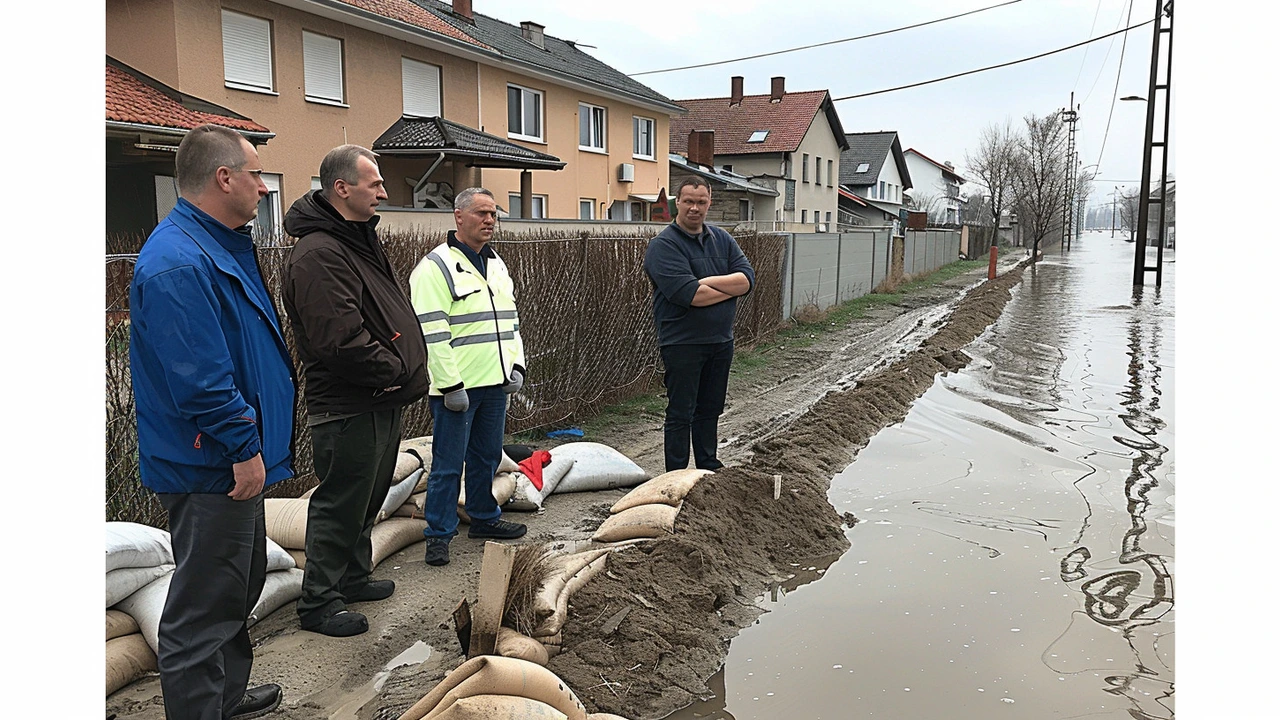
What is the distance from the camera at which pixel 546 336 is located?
8047 mm

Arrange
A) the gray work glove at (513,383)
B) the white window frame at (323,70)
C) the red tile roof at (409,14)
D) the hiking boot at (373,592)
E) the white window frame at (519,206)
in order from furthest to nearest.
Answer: the white window frame at (519,206), the red tile roof at (409,14), the white window frame at (323,70), the gray work glove at (513,383), the hiking boot at (373,592)

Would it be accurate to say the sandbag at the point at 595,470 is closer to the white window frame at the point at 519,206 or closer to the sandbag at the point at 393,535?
the sandbag at the point at 393,535

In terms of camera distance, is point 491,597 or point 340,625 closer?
point 491,597

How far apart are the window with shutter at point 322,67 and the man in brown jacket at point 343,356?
15.6 m

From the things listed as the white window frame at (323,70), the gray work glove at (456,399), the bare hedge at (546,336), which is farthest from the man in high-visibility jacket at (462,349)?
the white window frame at (323,70)

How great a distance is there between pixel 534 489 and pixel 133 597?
2.58 meters

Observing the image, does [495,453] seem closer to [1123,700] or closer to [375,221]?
[375,221]

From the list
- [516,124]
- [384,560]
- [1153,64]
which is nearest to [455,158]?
[516,124]

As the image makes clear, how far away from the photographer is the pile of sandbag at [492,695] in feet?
8.85

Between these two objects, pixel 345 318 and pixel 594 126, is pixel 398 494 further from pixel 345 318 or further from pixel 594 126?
pixel 594 126

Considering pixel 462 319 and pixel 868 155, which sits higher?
pixel 868 155

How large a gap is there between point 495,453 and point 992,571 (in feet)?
9.17

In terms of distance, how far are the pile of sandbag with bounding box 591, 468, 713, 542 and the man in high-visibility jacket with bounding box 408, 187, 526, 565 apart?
2.64 feet

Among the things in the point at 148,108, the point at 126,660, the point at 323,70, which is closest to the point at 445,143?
the point at 323,70
